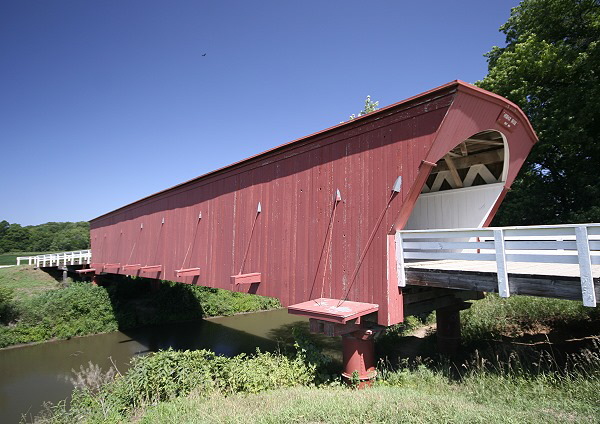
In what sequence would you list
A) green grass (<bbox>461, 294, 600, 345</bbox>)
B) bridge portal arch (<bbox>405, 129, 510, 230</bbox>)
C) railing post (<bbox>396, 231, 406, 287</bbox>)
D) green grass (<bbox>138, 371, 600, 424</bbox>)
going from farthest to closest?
1. green grass (<bbox>461, 294, 600, 345</bbox>)
2. bridge portal arch (<bbox>405, 129, 510, 230</bbox>)
3. railing post (<bbox>396, 231, 406, 287</bbox>)
4. green grass (<bbox>138, 371, 600, 424</bbox>)

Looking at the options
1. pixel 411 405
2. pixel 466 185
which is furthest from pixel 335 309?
pixel 466 185

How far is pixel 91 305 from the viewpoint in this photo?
66.6 feet

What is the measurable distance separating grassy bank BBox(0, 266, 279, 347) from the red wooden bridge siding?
10898mm

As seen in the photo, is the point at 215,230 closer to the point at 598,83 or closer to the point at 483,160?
the point at 483,160

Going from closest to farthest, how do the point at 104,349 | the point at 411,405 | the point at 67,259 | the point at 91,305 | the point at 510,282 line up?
the point at 411,405 → the point at 510,282 → the point at 104,349 → the point at 91,305 → the point at 67,259

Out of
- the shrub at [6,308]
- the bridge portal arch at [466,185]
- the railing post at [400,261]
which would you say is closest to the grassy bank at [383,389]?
the railing post at [400,261]

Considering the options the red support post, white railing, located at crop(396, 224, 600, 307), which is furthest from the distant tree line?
white railing, located at crop(396, 224, 600, 307)

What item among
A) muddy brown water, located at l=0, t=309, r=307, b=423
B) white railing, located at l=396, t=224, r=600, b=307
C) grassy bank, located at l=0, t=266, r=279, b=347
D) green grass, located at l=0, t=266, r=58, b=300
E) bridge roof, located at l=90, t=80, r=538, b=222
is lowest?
muddy brown water, located at l=0, t=309, r=307, b=423

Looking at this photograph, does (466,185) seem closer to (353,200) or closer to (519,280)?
(353,200)

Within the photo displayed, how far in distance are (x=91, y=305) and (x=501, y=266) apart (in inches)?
831

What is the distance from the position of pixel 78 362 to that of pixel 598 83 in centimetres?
2100

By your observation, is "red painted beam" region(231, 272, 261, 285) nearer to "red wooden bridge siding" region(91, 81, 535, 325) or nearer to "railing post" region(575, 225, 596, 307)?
"red wooden bridge siding" region(91, 81, 535, 325)

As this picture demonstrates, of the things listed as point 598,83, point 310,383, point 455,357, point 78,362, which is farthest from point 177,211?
point 598,83

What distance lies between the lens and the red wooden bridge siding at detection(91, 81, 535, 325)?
20.3ft
